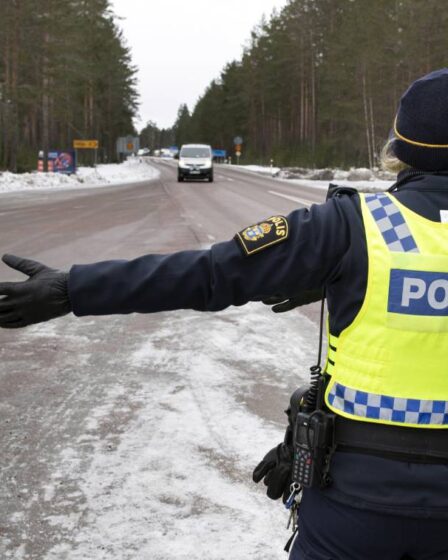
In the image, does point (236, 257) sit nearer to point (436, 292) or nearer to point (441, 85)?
point (436, 292)

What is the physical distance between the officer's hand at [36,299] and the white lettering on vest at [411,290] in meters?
0.80

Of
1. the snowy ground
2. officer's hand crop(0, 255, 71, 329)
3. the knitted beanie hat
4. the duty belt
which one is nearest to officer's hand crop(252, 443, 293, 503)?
the duty belt

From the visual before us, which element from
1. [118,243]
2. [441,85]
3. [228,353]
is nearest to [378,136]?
[118,243]

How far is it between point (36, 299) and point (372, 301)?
2.62 ft

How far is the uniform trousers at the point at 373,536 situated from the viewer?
1.57 metres

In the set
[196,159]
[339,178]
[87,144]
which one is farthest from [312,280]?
[87,144]

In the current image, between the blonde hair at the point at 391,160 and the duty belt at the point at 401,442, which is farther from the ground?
the blonde hair at the point at 391,160

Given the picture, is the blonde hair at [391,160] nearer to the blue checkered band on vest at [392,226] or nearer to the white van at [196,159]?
the blue checkered band on vest at [392,226]

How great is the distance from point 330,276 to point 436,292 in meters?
0.24

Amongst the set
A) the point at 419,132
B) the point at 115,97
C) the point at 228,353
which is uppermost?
the point at 115,97

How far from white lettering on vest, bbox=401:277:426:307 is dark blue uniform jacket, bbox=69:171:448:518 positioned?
92mm

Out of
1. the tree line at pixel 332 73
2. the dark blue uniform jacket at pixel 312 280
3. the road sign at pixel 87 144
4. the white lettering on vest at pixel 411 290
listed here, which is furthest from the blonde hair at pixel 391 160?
the road sign at pixel 87 144

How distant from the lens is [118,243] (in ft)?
39.7

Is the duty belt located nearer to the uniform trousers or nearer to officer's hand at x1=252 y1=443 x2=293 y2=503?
the uniform trousers
